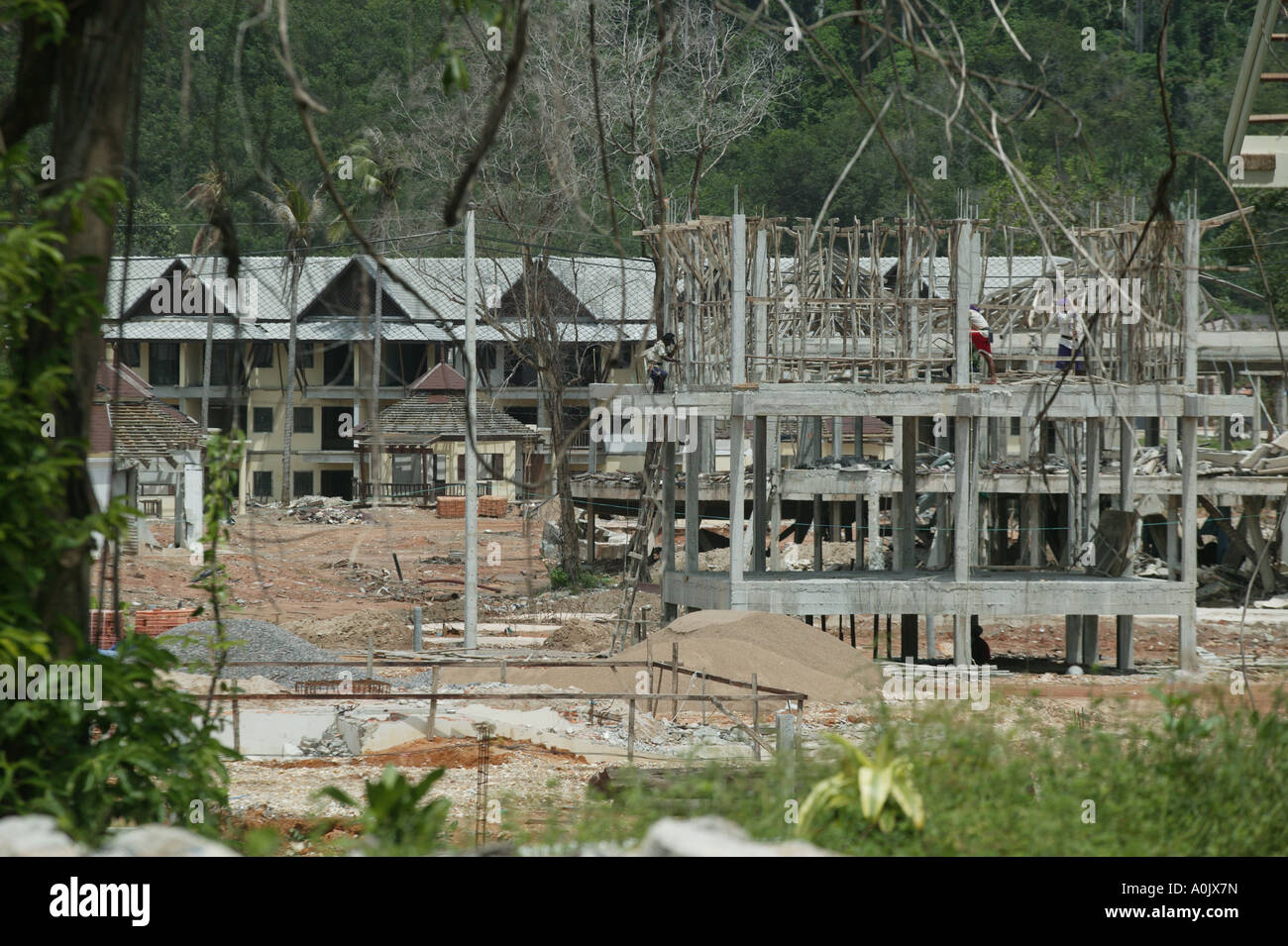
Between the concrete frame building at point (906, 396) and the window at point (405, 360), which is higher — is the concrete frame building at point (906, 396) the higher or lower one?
the lower one

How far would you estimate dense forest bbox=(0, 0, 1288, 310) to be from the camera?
13.4 m

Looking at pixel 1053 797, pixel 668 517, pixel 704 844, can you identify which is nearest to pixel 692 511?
pixel 668 517

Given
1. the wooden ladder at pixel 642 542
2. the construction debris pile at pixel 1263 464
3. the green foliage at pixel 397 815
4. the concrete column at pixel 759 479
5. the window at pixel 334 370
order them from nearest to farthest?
1. the green foliage at pixel 397 815
2. the concrete column at pixel 759 479
3. the wooden ladder at pixel 642 542
4. the construction debris pile at pixel 1263 464
5. the window at pixel 334 370

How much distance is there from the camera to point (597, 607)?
36.4 meters

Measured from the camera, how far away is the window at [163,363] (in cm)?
6206

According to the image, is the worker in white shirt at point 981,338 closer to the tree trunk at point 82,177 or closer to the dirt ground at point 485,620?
the dirt ground at point 485,620

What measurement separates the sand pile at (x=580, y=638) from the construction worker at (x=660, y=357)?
18.2 ft

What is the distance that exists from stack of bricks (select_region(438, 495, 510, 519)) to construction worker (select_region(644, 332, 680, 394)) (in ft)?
104

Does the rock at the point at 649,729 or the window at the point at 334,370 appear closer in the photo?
the rock at the point at 649,729

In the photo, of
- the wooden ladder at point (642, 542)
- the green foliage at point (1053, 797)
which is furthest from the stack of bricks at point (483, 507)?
the green foliage at point (1053, 797)

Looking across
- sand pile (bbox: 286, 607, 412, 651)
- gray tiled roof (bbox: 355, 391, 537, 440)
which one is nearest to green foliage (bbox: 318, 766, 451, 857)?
sand pile (bbox: 286, 607, 412, 651)

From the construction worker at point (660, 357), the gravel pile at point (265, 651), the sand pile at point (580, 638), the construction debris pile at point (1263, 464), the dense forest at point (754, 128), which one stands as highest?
the dense forest at point (754, 128)

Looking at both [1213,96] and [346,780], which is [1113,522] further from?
[1213,96]

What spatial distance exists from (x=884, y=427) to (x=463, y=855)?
191 feet
